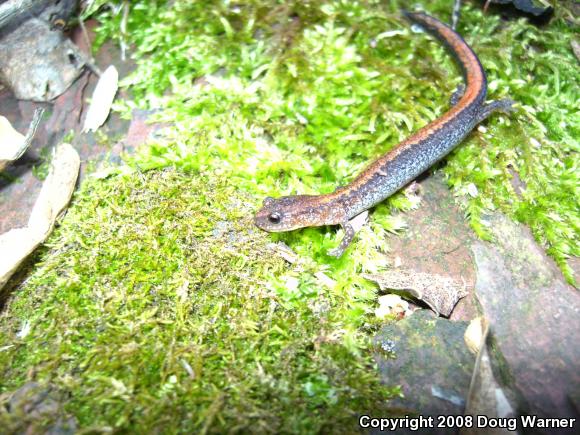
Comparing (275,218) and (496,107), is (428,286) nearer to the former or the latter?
(275,218)

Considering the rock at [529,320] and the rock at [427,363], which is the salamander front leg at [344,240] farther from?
the rock at [529,320]

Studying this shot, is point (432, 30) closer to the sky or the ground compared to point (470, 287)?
closer to the sky

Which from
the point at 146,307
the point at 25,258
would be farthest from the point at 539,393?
the point at 25,258

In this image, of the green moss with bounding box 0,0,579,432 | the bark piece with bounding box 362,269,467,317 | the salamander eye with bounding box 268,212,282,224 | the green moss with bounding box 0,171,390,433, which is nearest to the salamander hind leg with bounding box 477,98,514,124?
the green moss with bounding box 0,0,579,432

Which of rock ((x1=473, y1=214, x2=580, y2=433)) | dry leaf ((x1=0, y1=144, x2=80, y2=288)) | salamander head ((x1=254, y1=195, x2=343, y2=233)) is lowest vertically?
rock ((x1=473, y1=214, x2=580, y2=433))

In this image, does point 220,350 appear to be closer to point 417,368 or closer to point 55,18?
point 417,368

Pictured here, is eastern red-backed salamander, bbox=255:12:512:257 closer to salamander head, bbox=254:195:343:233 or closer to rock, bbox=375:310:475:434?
salamander head, bbox=254:195:343:233

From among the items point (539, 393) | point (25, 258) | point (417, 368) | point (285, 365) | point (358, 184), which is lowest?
point (539, 393)
